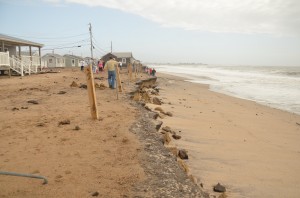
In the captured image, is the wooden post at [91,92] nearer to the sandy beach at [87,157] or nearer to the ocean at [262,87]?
the sandy beach at [87,157]

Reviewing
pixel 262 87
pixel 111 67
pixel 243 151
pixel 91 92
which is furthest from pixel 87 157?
pixel 262 87

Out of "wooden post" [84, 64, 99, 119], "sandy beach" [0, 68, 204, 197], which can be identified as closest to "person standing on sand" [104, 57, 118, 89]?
"sandy beach" [0, 68, 204, 197]

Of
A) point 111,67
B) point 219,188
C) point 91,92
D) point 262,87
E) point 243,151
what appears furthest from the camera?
point 262,87

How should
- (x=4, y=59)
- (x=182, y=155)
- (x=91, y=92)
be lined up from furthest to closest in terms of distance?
(x=4, y=59) → (x=91, y=92) → (x=182, y=155)

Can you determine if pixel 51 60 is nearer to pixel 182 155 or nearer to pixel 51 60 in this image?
pixel 51 60

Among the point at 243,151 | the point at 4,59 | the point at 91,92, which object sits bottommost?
the point at 243,151

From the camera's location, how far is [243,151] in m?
6.79

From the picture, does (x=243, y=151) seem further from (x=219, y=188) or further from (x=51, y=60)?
(x=51, y=60)

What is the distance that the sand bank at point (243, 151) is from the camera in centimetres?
491

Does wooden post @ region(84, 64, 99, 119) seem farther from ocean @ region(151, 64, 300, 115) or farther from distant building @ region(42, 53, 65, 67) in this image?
distant building @ region(42, 53, 65, 67)

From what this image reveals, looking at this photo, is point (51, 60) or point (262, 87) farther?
point (51, 60)

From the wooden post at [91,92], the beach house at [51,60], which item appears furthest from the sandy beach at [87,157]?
the beach house at [51,60]

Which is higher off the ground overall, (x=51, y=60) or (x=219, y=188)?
(x=51, y=60)

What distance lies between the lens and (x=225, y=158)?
6102 mm
